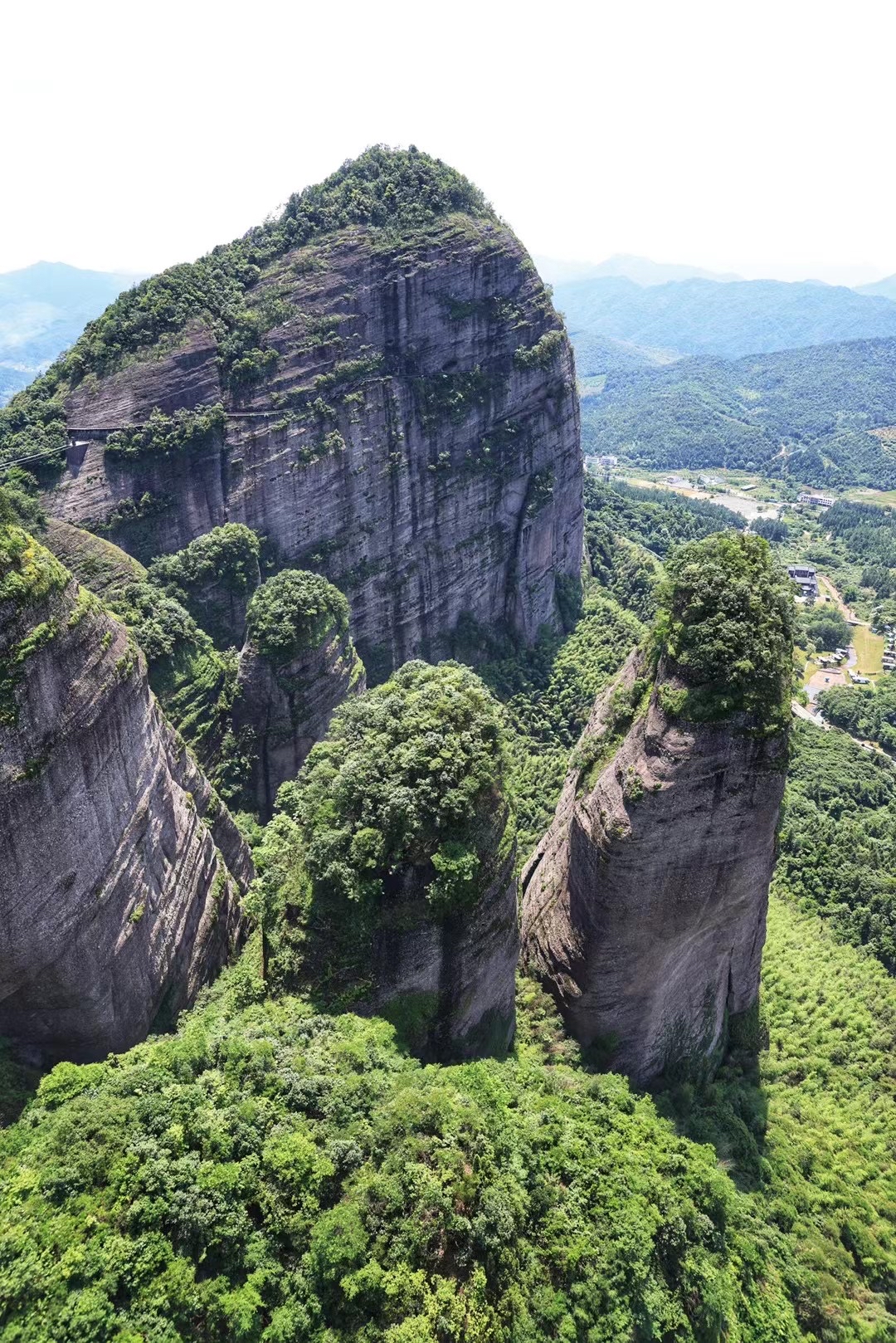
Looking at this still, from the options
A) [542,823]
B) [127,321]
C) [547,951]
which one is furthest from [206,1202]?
[127,321]

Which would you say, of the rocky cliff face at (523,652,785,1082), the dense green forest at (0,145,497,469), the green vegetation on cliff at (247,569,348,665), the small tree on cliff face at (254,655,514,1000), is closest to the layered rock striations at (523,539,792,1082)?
the rocky cliff face at (523,652,785,1082)

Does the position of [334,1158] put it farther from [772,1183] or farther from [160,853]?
[772,1183]

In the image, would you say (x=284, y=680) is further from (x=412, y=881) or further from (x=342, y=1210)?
(x=342, y=1210)

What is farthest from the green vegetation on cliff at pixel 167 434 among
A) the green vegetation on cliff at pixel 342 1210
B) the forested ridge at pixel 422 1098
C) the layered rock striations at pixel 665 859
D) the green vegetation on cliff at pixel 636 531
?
the green vegetation on cliff at pixel 342 1210

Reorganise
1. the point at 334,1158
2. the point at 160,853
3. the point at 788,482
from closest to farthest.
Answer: the point at 334,1158 < the point at 160,853 < the point at 788,482

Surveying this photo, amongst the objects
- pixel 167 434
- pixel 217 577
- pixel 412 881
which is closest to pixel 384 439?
pixel 167 434

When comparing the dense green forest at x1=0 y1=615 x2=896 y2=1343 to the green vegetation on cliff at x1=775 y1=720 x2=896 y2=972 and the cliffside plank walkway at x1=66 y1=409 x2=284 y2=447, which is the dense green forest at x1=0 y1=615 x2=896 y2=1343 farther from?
the cliffside plank walkway at x1=66 y1=409 x2=284 y2=447

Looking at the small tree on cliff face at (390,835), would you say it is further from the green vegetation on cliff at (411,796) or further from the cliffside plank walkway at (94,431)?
the cliffside plank walkway at (94,431)
